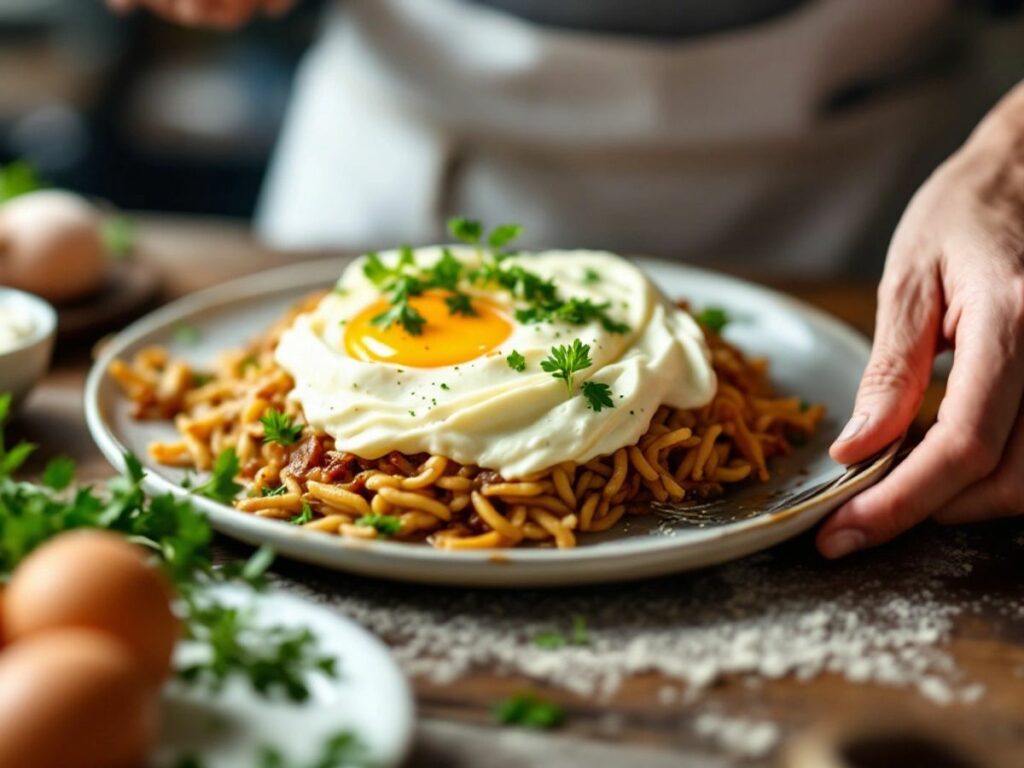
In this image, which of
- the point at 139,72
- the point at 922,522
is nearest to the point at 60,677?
the point at 922,522

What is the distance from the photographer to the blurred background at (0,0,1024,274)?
7637mm

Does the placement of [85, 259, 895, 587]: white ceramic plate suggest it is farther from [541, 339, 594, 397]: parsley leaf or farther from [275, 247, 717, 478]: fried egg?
[541, 339, 594, 397]: parsley leaf

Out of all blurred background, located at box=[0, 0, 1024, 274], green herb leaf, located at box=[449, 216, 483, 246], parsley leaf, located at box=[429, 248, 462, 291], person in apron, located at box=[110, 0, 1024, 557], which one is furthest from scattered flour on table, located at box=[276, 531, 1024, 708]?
blurred background, located at box=[0, 0, 1024, 274]

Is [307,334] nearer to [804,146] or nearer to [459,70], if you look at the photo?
[459,70]

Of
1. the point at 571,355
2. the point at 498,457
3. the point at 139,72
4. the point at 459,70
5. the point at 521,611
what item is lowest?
the point at 139,72

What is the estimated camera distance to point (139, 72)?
823 cm

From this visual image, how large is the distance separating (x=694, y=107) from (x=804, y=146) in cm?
44

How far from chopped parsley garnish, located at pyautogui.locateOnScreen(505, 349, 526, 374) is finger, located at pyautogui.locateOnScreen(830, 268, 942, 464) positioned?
2.19ft

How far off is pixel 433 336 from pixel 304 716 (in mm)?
1121

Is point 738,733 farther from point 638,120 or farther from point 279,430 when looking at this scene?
point 638,120

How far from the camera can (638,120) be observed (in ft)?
12.5

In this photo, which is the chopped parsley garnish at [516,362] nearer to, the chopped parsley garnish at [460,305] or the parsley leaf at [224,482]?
the chopped parsley garnish at [460,305]

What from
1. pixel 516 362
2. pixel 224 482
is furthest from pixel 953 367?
pixel 224 482

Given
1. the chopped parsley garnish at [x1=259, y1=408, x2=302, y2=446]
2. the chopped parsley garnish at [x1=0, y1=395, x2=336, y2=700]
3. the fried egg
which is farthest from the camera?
the chopped parsley garnish at [x1=259, y1=408, x2=302, y2=446]
